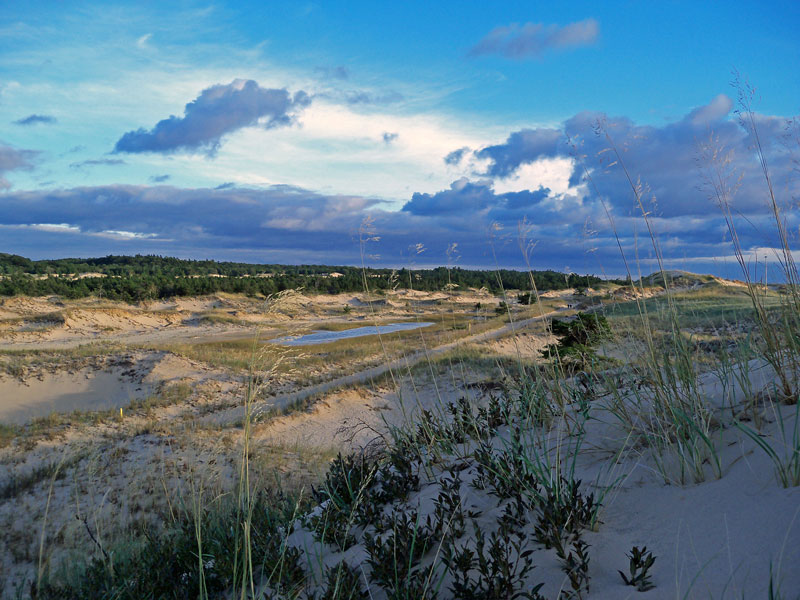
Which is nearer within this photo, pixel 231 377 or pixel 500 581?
pixel 500 581

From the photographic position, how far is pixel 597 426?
345 cm

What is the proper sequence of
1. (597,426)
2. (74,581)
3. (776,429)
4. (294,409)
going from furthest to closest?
1. (294,409)
2. (74,581)
3. (597,426)
4. (776,429)

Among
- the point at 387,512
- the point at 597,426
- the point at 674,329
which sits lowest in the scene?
the point at 387,512

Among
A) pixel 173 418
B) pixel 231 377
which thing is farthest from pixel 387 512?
pixel 231 377

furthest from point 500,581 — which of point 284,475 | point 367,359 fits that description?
point 367,359

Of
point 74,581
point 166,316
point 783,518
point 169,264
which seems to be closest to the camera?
point 783,518

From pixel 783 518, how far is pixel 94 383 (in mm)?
22593

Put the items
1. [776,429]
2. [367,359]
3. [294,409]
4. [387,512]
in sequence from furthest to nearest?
[367,359] → [294,409] → [387,512] → [776,429]

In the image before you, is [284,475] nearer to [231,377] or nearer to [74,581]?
[74,581]

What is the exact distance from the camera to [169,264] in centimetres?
10488

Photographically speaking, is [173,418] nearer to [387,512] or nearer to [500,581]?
[387,512]

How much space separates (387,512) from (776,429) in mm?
2331

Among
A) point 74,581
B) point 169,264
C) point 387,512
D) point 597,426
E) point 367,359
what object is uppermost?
point 169,264

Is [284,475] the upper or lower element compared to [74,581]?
lower
